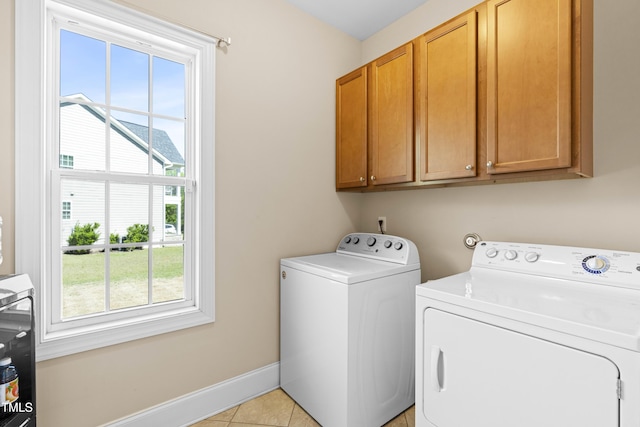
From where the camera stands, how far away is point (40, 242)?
4.42 ft

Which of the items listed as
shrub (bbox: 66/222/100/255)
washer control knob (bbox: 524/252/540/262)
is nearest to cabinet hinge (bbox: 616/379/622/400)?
washer control knob (bbox: 524/252/540/262)

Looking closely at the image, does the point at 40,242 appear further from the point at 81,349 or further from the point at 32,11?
the point at 32,11

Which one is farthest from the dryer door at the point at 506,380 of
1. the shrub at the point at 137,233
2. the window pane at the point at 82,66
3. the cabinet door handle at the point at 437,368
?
the window pane at the point at 82,66

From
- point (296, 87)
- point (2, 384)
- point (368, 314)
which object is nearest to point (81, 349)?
point (2, 384)

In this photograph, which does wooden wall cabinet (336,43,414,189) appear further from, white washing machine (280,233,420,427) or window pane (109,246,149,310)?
window pane (109,246,149,310)

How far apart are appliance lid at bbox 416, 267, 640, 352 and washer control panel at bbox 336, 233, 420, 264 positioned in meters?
0.40

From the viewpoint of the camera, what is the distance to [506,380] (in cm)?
109

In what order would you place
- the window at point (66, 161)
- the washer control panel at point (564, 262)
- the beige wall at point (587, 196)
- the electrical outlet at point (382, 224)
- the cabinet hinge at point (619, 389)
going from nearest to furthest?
the cabinet hinge at point (619, 389)
the washer control panel at point (564, 262)
the beige wall at point (587, 196)
the window at point (66, 161)
the electrical outlet at point (382, 224)

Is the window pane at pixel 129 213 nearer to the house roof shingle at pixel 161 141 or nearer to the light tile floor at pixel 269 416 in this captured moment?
the house roof shingle at pixel 161 141

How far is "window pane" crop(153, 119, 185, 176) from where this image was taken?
176 cm

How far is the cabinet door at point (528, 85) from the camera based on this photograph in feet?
4.13

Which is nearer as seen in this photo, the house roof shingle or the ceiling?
the house roof shingle

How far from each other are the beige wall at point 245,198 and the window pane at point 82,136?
0.21 metres

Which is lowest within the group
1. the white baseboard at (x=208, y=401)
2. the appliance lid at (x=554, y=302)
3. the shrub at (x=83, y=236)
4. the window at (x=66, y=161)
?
the white baseboard at (x=208, y=401)
